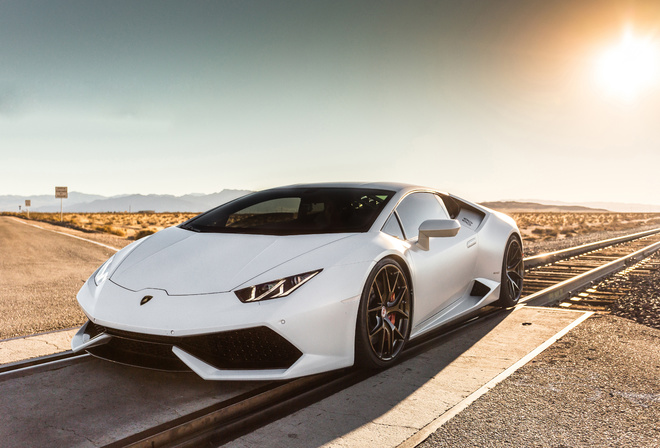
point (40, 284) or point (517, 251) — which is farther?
point (40, 284)

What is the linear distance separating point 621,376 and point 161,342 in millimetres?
3048

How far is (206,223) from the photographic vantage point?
4441mm

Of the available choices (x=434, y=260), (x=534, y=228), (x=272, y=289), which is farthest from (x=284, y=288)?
(x=534, y=228)

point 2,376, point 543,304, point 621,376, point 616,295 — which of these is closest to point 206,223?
point 2,376

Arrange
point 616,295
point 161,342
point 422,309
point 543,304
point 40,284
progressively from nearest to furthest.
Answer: point 161,342
point 422,309
point 543,304
point 616,295
point 40,284

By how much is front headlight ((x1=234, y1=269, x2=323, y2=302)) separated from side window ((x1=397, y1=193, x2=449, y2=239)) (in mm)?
1332

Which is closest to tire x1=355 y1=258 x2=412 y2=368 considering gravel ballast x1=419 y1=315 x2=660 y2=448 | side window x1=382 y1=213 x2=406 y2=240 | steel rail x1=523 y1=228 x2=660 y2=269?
side window x1=382 y1=213 x2=406 y2=240

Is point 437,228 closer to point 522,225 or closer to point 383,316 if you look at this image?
point 383,316

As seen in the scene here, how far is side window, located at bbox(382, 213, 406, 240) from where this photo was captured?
13.4 ft

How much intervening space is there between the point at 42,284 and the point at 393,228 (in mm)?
6123

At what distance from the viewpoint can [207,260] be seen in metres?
3.53

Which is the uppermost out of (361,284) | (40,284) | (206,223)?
(206,223)

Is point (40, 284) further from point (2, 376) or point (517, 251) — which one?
point (517, 251)

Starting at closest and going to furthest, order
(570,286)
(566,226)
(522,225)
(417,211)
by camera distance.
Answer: (417,211) < (570,286) < (566,226) < (522,225)
